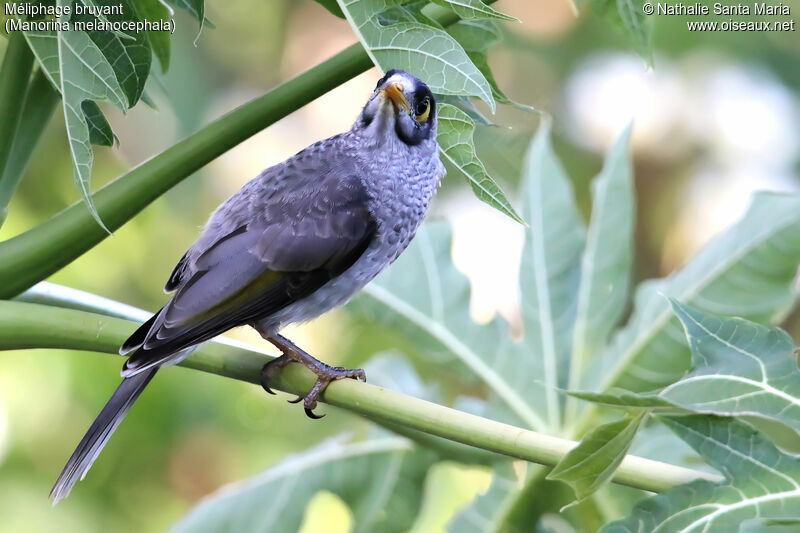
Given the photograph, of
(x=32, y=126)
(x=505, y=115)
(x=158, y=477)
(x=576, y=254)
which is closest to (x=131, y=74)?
(x=32, y=126)

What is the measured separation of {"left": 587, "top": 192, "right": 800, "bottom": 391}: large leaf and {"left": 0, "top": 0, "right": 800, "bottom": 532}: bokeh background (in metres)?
0.52

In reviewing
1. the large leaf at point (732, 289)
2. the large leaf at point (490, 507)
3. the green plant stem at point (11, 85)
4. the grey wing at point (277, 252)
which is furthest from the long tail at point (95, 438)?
the large leaf at point (732, 289)

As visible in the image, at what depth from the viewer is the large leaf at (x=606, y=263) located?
2.16m

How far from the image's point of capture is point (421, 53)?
1.26 metres

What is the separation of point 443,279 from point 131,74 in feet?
3.51

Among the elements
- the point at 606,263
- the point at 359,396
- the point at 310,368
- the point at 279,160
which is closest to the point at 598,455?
the point at 359,396

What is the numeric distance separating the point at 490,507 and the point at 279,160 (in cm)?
241

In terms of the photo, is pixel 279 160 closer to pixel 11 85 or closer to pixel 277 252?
pixel 277 252

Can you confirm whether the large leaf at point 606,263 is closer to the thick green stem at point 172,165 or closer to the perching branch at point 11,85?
the thick green stem at point 172,165

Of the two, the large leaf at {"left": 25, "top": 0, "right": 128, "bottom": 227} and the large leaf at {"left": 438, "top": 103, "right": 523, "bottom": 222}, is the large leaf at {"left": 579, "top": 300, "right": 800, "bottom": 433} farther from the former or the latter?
the large leaf at {"left": 25, "top": 0, "right": 128, "bottom": 227}

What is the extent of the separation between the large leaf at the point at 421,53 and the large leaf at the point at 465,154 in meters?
0.08

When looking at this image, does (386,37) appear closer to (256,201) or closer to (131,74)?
(131,74)

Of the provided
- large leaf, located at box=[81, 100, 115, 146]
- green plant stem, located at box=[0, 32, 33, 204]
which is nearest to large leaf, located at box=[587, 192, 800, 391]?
large leaf, located at box=[81, 100, 115, 146]

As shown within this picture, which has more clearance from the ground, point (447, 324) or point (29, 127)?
point (29, 127)
